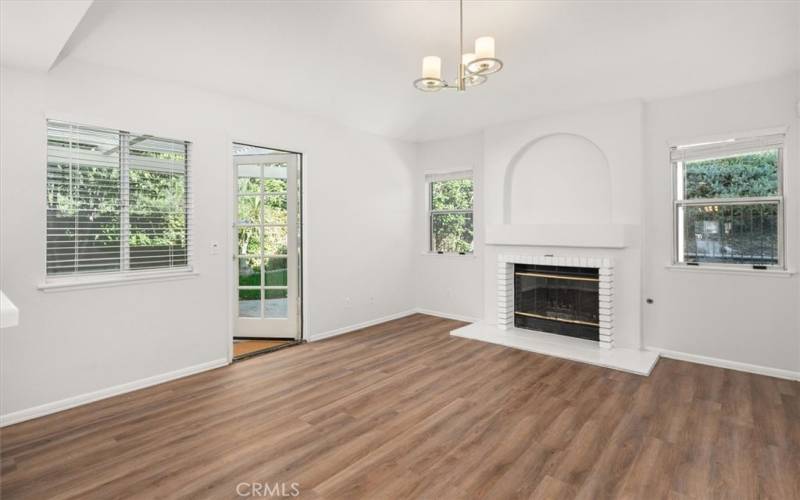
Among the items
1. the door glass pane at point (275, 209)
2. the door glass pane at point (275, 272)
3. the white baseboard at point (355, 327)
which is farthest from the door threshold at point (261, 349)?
the door glass pane at point (275, 209)

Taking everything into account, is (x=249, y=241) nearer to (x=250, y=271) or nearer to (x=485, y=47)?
(x=250, y=271)

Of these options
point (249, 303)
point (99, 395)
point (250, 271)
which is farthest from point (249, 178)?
point (99, 395)

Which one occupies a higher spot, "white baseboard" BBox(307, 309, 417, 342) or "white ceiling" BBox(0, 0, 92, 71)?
"white ceiling" BBox(0, 0, 92, 71)

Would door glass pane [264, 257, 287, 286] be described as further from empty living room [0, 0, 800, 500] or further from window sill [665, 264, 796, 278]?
window sill [665, 264, 796, 278]

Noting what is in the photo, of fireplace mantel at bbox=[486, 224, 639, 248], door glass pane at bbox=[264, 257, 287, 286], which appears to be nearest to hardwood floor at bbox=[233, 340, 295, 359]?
door glass pane at bbox=[264, 257, 287, 286]

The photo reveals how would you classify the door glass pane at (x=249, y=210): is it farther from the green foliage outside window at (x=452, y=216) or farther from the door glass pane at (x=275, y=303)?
the green foliage outside window at (x=452, y=216)

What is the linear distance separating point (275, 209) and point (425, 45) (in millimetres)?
2566

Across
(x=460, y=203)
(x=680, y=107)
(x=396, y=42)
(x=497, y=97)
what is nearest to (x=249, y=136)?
(x=396, y=42)

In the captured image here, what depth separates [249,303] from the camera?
197 inches

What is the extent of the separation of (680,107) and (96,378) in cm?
590

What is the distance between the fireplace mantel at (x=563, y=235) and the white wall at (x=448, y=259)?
1.97 ft

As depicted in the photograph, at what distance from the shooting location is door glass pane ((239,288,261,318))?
4.97 m

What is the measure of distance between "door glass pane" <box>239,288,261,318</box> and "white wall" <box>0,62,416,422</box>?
69 cm

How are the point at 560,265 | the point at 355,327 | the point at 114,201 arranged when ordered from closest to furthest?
the point at 114,201
the point at 560,265
the point at 355,327
